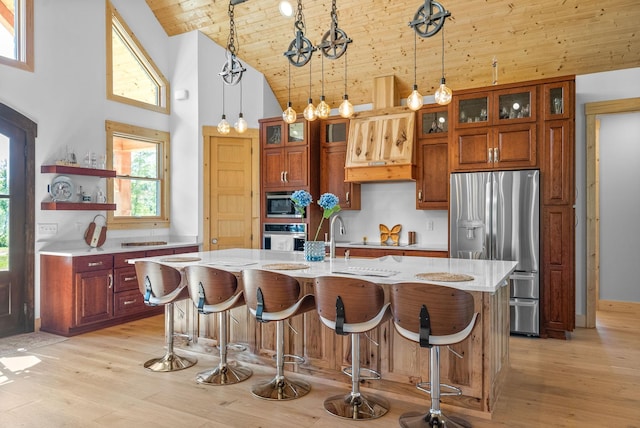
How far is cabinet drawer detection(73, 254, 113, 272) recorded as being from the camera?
4523 millimetres

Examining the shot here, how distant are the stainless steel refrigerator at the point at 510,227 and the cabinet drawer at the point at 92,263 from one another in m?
3.80

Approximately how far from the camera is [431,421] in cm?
254

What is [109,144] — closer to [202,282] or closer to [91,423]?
[202,282]

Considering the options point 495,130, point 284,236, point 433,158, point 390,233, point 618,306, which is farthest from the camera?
point 284,236

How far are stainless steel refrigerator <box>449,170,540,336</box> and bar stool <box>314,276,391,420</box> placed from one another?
7.73ft

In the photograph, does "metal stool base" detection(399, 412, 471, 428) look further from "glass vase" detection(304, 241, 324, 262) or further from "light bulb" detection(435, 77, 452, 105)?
"light bulb" detection(435, 77, 452, 105)

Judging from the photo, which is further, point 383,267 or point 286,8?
point 286,8

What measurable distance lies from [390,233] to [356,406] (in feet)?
10.7

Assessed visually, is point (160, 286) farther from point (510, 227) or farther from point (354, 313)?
point (510, 227)

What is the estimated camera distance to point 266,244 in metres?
6.02

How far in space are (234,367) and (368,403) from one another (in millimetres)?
1159

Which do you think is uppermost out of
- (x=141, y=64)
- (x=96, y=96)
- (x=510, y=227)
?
(x=141, y=64)

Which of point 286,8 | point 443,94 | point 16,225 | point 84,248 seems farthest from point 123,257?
point 443,94

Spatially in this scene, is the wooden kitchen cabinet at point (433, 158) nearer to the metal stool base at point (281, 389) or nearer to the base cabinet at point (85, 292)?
the metal stool base at point (281, 389)
